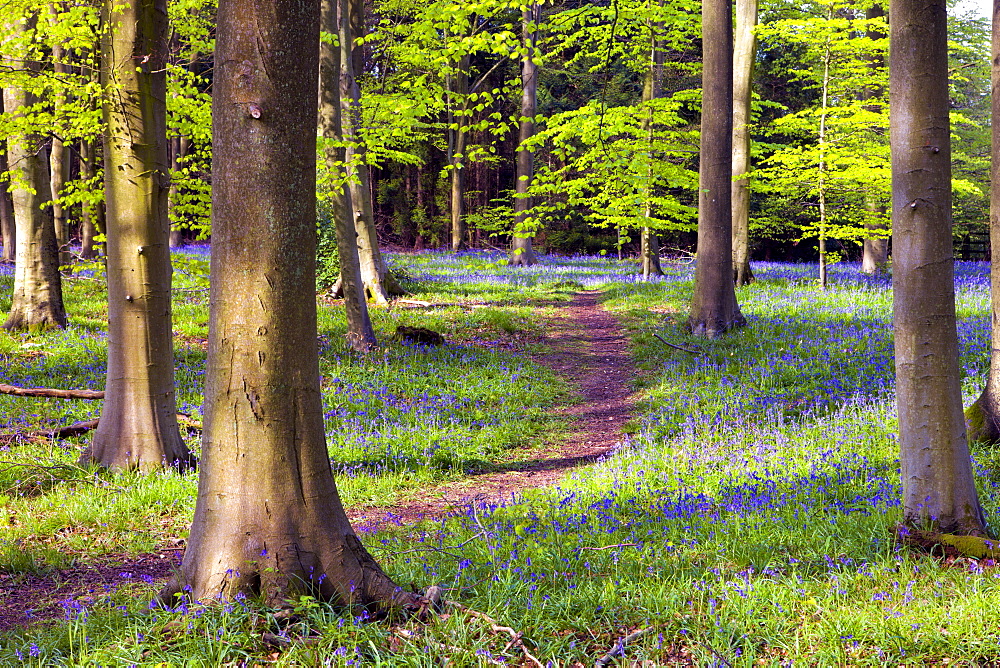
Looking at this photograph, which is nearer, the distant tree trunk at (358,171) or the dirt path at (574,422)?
the dirt path at (574,422)

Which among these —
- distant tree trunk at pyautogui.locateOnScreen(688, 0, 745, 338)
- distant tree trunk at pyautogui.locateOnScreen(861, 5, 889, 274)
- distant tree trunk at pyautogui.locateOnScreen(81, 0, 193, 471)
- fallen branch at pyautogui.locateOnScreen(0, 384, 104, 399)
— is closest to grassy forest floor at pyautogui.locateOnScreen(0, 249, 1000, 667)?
fallen branch at pyautogui.locateOnScreen(0, 384, 104, 399)

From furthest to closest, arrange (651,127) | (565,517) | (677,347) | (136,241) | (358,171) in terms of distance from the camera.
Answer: (651,127) < (358,171) < (677,347) < (136,241) < (565,517)

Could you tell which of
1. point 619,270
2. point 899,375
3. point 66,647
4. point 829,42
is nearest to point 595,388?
point 899,375

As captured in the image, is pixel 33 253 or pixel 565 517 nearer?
pixel 565 517

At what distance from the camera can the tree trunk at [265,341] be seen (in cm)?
313

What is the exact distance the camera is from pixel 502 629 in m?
2.98

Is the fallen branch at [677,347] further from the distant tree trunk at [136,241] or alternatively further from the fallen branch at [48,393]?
the fallen branch at [48,393]

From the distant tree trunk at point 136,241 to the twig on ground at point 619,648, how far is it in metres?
4.58

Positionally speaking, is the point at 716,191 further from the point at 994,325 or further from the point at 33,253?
the point at 33,253

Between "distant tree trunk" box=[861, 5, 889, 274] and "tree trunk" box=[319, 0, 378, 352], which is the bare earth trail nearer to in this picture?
"tree trunk" box=[319, 0, 378, 352]

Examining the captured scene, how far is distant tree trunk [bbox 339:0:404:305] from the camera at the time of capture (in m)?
12.9

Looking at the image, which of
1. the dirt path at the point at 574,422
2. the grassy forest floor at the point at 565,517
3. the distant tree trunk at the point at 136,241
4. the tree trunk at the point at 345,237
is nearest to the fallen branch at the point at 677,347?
the grassy forest floor at the point at 565,517

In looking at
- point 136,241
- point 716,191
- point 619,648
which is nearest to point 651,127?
point 716,191

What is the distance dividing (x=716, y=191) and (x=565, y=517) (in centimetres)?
886
